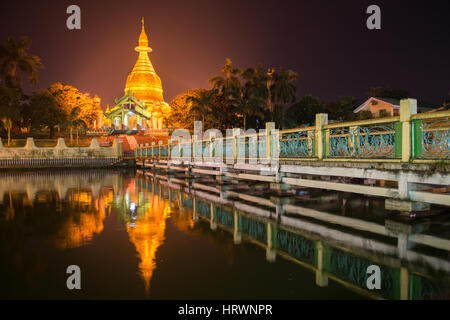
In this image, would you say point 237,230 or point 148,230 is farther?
point 148,230

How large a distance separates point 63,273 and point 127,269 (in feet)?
2.75

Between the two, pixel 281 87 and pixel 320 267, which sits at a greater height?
pixel 281 87

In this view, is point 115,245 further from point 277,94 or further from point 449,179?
point 277,94

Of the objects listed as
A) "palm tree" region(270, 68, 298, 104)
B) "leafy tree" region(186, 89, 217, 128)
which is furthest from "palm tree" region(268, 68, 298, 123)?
"leafy tree" region(186, 89, 217, 128)

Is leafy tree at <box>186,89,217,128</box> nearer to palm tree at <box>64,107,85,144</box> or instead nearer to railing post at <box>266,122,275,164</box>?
palm tree at <box>64,107,85,144</box>

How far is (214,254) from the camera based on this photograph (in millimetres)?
5500

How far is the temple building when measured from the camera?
64.2 meters

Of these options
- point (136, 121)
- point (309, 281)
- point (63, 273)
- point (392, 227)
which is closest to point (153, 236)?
point (63, 273)

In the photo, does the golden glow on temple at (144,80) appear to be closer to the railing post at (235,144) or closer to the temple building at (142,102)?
the temple building at (142,102)

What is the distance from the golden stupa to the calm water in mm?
61944

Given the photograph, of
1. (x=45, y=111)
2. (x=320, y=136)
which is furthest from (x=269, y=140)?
(x=45, y=111)

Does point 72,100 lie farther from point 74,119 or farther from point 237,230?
point 237,230

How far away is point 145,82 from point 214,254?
7579 cm

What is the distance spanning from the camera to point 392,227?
22.8 feet
